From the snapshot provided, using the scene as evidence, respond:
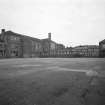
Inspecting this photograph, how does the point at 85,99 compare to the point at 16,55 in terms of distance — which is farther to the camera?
the point at 16,55

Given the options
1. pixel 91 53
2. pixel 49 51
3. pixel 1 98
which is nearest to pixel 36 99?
pixel 1 98

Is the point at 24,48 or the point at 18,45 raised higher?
the point at 18,45

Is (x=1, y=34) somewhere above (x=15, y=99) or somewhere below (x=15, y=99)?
above

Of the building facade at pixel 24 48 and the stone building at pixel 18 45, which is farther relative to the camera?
the stone building at pixel 18 45

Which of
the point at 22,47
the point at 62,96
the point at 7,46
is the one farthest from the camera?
the point at 22,47

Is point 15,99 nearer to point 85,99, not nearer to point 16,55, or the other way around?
point 85,99

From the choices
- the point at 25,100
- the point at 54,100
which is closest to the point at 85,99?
the point at 54,100

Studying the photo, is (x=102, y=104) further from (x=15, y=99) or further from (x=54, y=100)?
(x=15, y=99)

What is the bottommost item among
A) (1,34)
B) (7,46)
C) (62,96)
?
(62,96)

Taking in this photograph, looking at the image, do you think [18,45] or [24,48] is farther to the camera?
[24,48]

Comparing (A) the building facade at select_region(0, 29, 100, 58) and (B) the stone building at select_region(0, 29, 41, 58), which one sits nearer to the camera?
(A) the building facade at select_region(0, 29, 100, 58)

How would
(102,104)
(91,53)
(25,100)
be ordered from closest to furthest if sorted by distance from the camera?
(102,104) → (25,100) → (91,53)

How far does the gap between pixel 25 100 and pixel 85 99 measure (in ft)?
5.18

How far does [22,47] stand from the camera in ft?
118
